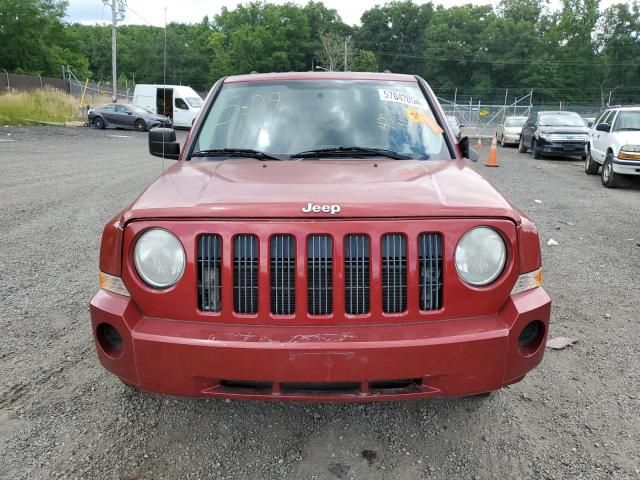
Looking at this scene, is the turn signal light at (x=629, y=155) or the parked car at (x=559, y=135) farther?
the parked car at (x=559, y=135)

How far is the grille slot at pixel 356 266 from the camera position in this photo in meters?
2.29

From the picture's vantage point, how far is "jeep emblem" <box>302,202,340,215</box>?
7.50 feet

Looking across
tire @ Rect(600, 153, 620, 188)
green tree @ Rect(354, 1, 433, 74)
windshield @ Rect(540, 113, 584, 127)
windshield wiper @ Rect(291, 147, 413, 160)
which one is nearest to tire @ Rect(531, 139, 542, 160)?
windshield @ Rect(540, 113, 584, 127)

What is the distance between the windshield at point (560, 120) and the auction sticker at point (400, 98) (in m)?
17.1

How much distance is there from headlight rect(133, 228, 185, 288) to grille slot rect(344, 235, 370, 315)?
0.68m

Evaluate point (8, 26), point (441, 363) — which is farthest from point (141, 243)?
point (8, 26)

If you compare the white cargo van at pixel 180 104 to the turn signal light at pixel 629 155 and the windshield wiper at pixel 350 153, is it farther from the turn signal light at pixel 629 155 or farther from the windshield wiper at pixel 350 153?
the windshield wiper at pixel 350 153

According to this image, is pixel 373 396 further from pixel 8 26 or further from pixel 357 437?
pixel 8 26

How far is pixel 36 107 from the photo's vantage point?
30.6 metres

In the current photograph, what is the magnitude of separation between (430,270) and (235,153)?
1.56 m

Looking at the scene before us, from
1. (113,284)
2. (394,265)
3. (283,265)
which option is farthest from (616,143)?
(113,284)

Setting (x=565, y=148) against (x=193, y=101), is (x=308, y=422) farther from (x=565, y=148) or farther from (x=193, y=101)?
(x=193, y=101)

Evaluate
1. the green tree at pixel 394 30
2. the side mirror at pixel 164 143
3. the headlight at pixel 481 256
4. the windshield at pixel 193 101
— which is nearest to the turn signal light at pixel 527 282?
the headlight at pixel 481 256

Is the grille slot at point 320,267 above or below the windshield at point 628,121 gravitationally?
below
